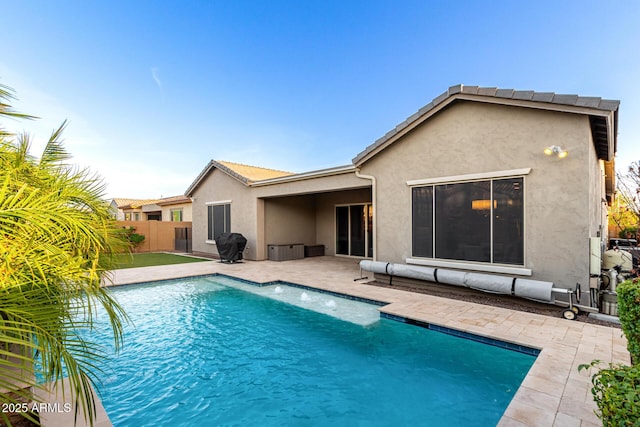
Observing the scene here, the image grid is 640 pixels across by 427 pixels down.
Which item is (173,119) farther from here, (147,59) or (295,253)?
(295,253)

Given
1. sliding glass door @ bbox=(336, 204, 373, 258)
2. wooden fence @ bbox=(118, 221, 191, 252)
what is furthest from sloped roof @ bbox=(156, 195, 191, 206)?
sliding glass door @ bbox=(336, 204, 373, 258)

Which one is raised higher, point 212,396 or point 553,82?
point 553,82

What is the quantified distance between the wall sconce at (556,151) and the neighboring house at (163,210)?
73.9 ft

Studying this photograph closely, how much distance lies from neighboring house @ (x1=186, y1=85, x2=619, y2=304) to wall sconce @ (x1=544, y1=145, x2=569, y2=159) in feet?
0.06

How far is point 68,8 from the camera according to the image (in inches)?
472

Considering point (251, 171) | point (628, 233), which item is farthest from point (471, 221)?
point (251, 171)

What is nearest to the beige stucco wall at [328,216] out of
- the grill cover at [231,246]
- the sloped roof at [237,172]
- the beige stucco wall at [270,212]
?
the beige stucco wall at [270,212]

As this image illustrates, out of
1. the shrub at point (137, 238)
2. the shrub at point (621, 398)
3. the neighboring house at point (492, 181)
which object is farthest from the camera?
the shrub at point (137, 238)

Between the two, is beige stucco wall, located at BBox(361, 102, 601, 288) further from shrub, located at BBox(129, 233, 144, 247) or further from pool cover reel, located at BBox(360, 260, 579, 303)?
shrub, located at BBox(129, 233, 144, 247)

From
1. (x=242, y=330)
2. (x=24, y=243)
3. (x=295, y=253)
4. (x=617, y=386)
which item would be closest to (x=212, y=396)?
(x=242, y=330)

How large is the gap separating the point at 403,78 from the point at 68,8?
16.5m

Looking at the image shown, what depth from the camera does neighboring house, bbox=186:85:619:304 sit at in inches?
275

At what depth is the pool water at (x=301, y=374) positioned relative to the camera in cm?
405

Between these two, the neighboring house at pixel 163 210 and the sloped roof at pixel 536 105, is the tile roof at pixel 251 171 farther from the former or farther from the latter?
the sloped roof at pixel 536 105
